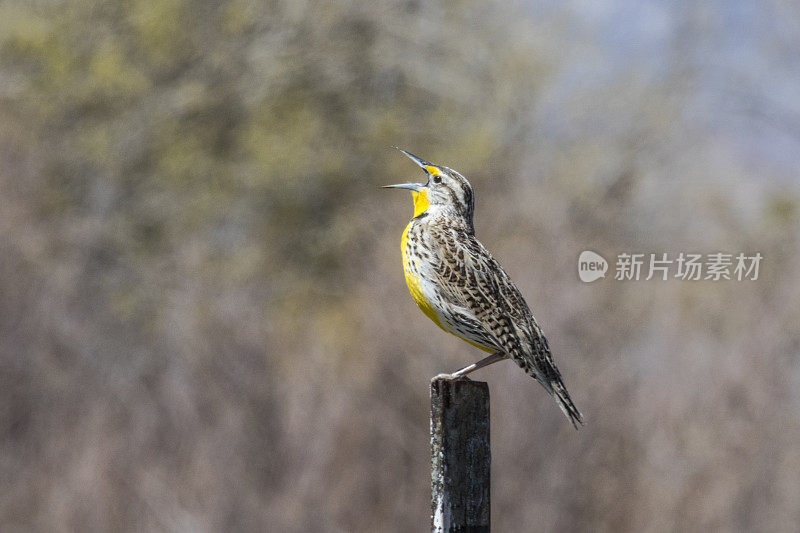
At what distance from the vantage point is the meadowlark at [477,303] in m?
2.79

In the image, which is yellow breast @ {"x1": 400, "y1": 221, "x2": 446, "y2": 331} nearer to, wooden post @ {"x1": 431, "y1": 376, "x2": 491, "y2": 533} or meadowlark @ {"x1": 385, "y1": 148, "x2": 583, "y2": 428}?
meadowlark @ {"x1": 385, "y1": 148, "x2": 583, "y2": 428}

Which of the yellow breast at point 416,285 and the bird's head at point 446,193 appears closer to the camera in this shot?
the yellow breast at point 416,285

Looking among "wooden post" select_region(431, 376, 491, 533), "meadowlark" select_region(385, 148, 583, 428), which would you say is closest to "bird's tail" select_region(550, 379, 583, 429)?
"meadowlark" select_region(385, 148, 583, 428)

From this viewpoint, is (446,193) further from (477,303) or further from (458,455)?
(458,455)

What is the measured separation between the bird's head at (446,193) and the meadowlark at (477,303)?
0.22 meters

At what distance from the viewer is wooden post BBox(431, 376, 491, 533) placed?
2590 mm

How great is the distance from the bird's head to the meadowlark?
22 cm

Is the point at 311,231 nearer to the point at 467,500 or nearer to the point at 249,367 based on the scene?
the point at 249,367

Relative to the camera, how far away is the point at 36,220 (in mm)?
11867

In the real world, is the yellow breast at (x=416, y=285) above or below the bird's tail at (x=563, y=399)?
above

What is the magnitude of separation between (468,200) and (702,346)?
5.01 meters

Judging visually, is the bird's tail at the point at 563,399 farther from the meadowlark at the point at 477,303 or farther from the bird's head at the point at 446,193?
the bird's head at the point at 446,193

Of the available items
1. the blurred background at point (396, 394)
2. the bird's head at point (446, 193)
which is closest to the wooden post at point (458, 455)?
the bird's head at point (446, 193)

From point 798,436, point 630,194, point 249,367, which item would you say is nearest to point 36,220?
→ point 249,367
